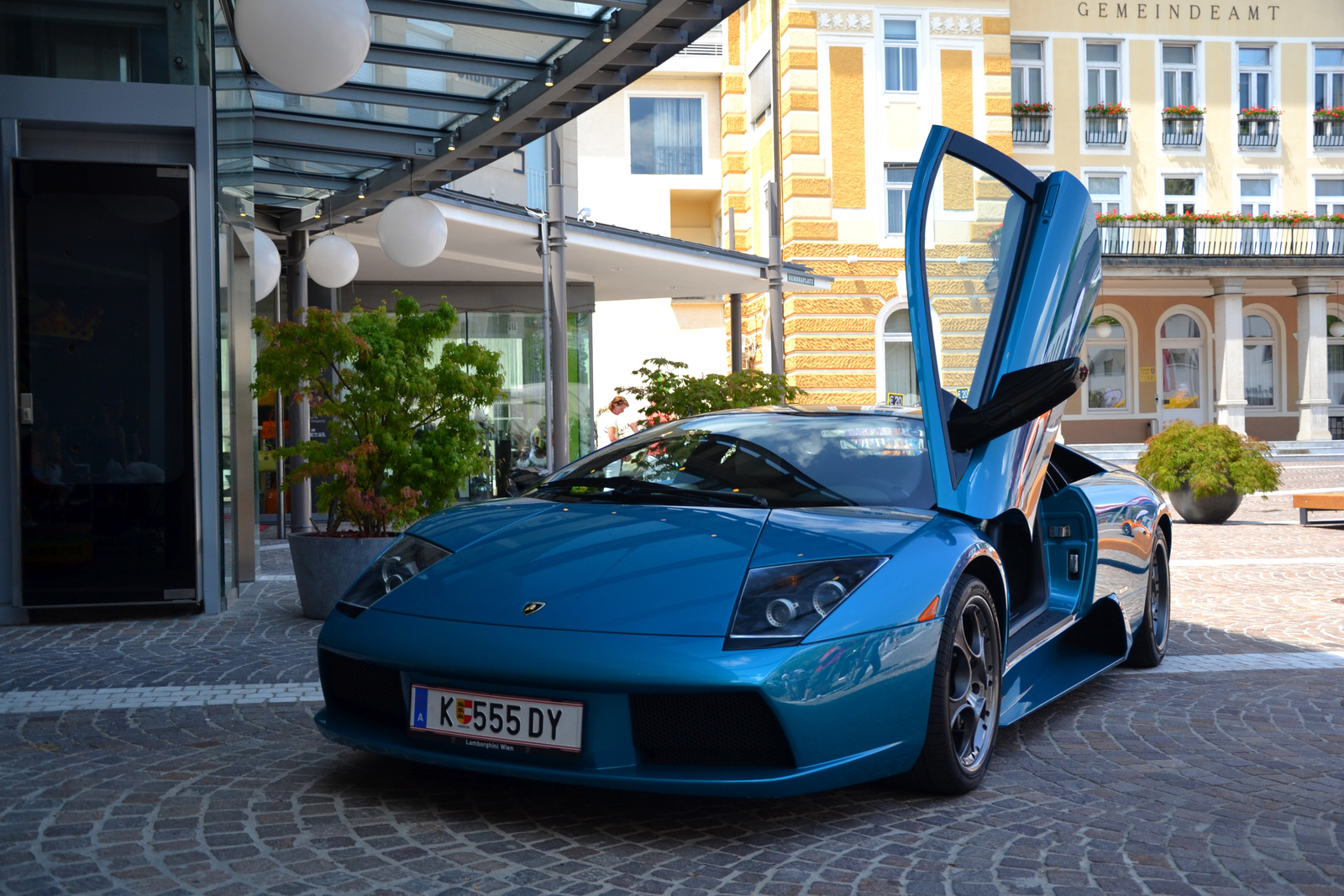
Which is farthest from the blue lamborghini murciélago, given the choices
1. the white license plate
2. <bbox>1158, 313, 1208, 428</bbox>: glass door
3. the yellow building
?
<bbox>1158, 313, 1208, 428</bbox>: glass door

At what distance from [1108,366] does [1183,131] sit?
20.0 feet

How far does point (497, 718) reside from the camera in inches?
113

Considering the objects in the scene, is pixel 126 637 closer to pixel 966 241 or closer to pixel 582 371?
pixel 966 241

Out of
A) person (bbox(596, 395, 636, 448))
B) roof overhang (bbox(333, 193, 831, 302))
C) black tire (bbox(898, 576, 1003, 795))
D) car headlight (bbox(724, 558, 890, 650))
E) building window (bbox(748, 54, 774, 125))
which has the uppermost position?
building window (bbox(748, 54, 774, 125))

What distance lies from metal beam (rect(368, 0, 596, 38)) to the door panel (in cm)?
435

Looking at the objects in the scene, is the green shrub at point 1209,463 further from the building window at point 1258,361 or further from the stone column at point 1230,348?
the building window at point 1258,361

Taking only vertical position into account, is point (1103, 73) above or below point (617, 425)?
above

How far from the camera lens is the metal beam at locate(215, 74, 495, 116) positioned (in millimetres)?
8695

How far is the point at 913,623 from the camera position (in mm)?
3059

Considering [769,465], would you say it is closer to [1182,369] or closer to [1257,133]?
[1182,369]

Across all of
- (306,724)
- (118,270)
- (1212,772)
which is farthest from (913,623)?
(118,270)

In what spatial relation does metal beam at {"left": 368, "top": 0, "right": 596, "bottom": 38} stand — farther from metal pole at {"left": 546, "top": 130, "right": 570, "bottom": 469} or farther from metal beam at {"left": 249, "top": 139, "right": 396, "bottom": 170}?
metal pole at {"left": 546, "top": 130, "right": 570, "bottom": 469}

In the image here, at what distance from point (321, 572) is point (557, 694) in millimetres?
4383

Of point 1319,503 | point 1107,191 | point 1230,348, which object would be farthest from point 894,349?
point 1319,503
